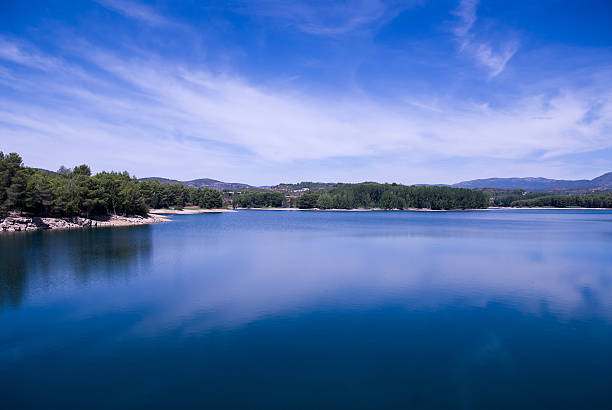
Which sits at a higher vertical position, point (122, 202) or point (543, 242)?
point (122, 202)

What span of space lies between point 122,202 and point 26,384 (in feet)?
181

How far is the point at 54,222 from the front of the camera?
45.8 m

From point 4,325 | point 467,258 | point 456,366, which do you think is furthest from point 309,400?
Answer: point 467,258

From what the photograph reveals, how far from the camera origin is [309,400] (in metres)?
7.91

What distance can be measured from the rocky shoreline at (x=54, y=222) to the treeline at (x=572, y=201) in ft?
508

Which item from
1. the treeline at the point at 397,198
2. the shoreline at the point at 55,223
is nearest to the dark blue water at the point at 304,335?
the shoreline at the point at 55,223

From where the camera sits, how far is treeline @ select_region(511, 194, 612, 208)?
134 m

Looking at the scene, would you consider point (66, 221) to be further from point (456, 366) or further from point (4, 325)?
point (456, 366)

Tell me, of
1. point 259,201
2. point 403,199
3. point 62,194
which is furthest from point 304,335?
point 259,201

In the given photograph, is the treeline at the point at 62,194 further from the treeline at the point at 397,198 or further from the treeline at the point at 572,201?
the treeline at the point at 572,201

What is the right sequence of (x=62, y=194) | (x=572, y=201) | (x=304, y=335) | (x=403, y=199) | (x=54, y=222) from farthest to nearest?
(x=572, y=201)
(x=403, y=199)
(x=62, y=194)
(x=54, y=222)
(x=304, y=335)

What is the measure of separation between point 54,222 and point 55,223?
18 cm

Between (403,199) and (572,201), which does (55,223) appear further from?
(572,201)

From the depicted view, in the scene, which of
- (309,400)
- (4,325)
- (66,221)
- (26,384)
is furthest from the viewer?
(66,221)
